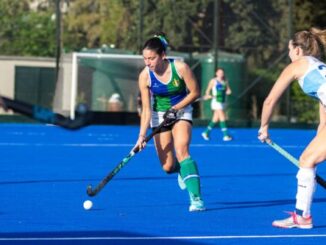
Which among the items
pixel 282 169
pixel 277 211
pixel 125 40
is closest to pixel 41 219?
pixel 277 211

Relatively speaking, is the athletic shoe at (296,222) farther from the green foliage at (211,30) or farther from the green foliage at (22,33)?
the green foliage at (22,33)

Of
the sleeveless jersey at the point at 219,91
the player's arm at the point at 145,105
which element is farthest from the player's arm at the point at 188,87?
the sleeveless jersey at the point at 219,91

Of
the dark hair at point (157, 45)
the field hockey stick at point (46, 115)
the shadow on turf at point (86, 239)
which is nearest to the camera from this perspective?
the field hockey stick at point (46, 115)

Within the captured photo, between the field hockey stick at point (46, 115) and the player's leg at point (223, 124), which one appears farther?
the player's leg at point (223, 124)

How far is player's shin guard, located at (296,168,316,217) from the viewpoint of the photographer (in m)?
8.62

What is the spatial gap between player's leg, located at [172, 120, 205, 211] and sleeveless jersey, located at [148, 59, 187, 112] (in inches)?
11.3

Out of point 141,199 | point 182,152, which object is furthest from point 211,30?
point 182,152

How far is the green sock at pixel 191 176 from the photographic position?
991 cm

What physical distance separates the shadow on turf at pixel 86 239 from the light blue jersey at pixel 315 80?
1.83 m

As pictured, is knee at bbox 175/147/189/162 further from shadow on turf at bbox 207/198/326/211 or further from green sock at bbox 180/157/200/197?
shadow on turf at bbox 207/198/326/211

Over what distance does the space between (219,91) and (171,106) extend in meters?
14.9

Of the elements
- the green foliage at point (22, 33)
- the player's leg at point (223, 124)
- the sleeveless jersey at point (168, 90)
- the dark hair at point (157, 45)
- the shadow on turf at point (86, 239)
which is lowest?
the shadow on turf at point (86, 239)

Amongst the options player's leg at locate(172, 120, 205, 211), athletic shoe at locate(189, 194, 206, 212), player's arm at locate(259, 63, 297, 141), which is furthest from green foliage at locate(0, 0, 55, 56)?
player's arm at locate(259, 63, 297, 141)

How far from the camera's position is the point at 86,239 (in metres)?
8.05
